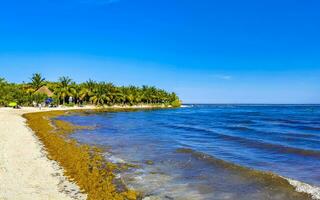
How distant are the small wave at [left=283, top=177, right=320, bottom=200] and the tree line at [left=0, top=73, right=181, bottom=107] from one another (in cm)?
7196

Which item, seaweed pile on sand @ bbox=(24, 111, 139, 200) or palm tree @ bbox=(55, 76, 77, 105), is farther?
palm tree @ bbox=(55, 76, 77, 105)

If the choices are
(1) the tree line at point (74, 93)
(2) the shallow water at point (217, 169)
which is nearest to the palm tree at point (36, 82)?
A: (1) the tree line at point (74, 93)

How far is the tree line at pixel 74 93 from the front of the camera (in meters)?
76.9

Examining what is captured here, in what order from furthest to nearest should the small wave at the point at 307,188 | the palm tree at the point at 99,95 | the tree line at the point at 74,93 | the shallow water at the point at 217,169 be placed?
the palm tree at the point at 99,95, the tree line at the point at 74,93, the shallow water at the point at 217,169, the small wave at the point at 307,188

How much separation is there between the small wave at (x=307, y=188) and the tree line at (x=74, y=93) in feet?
236

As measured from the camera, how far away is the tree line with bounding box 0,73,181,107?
76875mm

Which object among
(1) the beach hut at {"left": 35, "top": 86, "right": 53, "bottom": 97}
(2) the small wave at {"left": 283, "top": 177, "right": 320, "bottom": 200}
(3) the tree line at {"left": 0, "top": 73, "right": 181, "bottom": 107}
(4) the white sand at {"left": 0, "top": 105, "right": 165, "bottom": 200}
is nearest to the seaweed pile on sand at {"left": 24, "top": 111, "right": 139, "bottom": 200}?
(4) the white sand at {"left": 0, "top": 105, "right": 165, "bottom": 200}

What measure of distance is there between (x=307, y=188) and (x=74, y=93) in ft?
317

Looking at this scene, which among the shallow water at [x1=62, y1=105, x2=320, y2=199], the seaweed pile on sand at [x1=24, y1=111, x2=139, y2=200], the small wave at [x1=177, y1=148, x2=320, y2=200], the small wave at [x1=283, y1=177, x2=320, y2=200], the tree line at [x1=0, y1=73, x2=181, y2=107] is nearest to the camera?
the seaweed pile on sand at [x1=24, y1=111, x2=139, y2=200]

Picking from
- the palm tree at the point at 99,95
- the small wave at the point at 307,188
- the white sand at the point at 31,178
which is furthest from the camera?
the palm tree at the point at 99,95

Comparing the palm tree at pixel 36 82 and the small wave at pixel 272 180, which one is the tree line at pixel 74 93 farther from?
the small wave at pixel 272 180

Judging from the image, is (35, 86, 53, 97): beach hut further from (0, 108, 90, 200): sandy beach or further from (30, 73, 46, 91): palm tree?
(0, 108, 90, 200): sandy beach

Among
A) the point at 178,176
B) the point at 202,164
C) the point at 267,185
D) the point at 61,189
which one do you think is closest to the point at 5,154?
the point at 61,189

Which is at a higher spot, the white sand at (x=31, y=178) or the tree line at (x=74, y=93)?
the tree line at (x=74, y=93)
